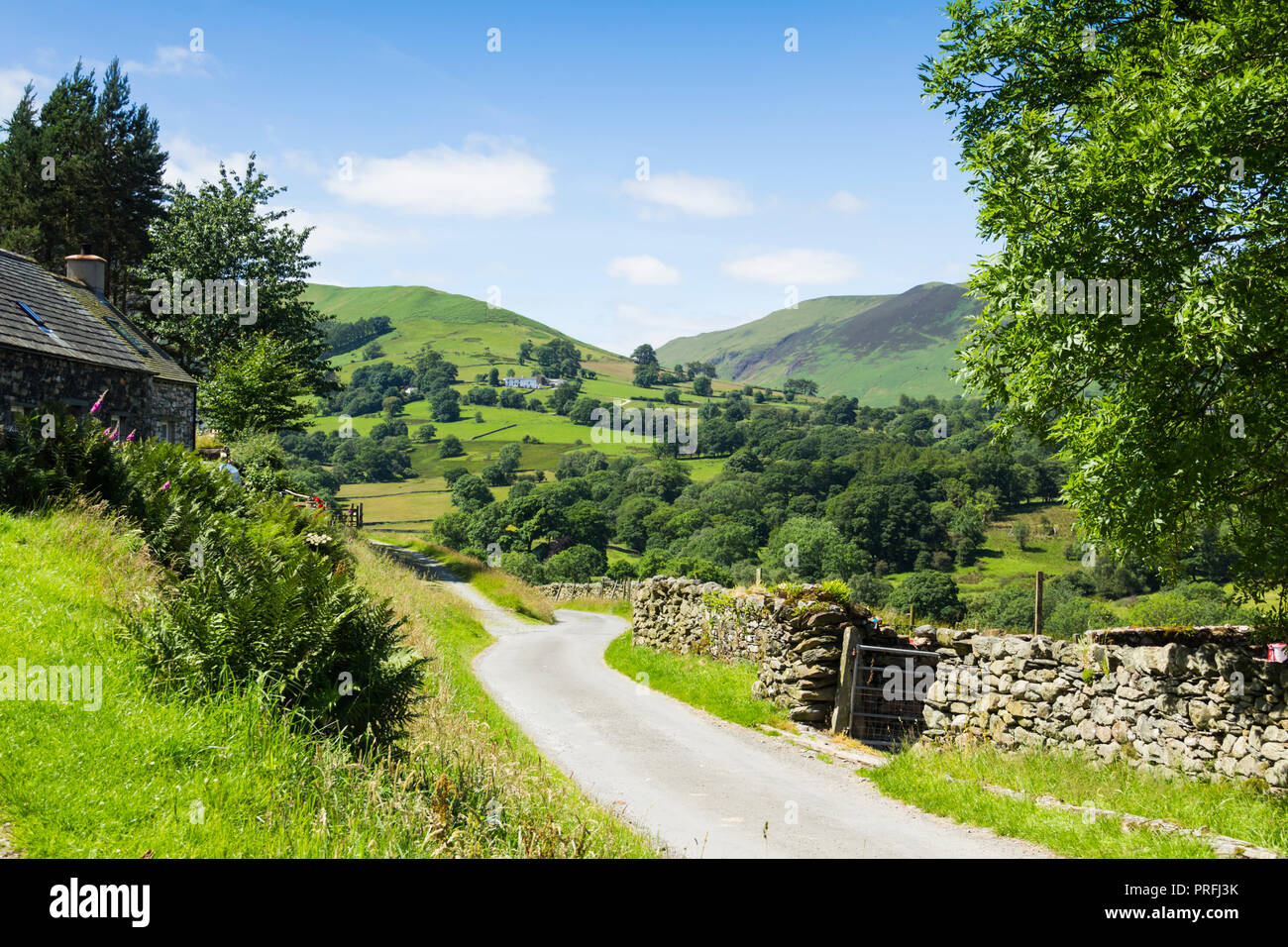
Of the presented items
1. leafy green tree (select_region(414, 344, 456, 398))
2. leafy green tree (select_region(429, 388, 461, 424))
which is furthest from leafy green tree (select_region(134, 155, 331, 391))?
leafy green tree (select_region(414, 344, 456, 398))

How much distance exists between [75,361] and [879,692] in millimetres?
23328

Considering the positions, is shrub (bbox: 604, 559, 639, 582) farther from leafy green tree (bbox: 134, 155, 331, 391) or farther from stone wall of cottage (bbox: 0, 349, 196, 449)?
stone wall of cottage (bbox: 0, 349, 196, 449)

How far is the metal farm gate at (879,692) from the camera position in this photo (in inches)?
547

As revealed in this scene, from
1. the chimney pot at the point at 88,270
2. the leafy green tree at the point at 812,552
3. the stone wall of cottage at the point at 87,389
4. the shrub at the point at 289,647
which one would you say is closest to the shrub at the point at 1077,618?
the leafy green tree at the point at 812,552

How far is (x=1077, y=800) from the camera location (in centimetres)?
921

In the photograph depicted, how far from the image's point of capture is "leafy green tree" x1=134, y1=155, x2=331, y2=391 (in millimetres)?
40781

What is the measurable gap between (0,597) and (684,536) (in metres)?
92.8

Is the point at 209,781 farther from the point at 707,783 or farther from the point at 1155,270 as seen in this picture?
the point at 1155,270

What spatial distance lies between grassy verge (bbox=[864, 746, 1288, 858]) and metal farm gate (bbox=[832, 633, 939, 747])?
2.25 metres

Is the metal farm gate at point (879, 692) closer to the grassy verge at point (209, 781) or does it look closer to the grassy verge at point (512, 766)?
the grassy verge at point (512, 766)

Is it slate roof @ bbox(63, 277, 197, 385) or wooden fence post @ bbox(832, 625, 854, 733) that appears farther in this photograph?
slate roof @ bbox(63, 277, 197, 385)

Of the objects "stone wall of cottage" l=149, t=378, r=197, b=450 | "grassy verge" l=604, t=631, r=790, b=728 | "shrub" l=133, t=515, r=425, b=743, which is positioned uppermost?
"stone wall of cottage" l=149, t=378, r=197, b=450

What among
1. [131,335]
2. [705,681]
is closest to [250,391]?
[131,335]

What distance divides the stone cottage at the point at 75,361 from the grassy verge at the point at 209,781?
1561cm
